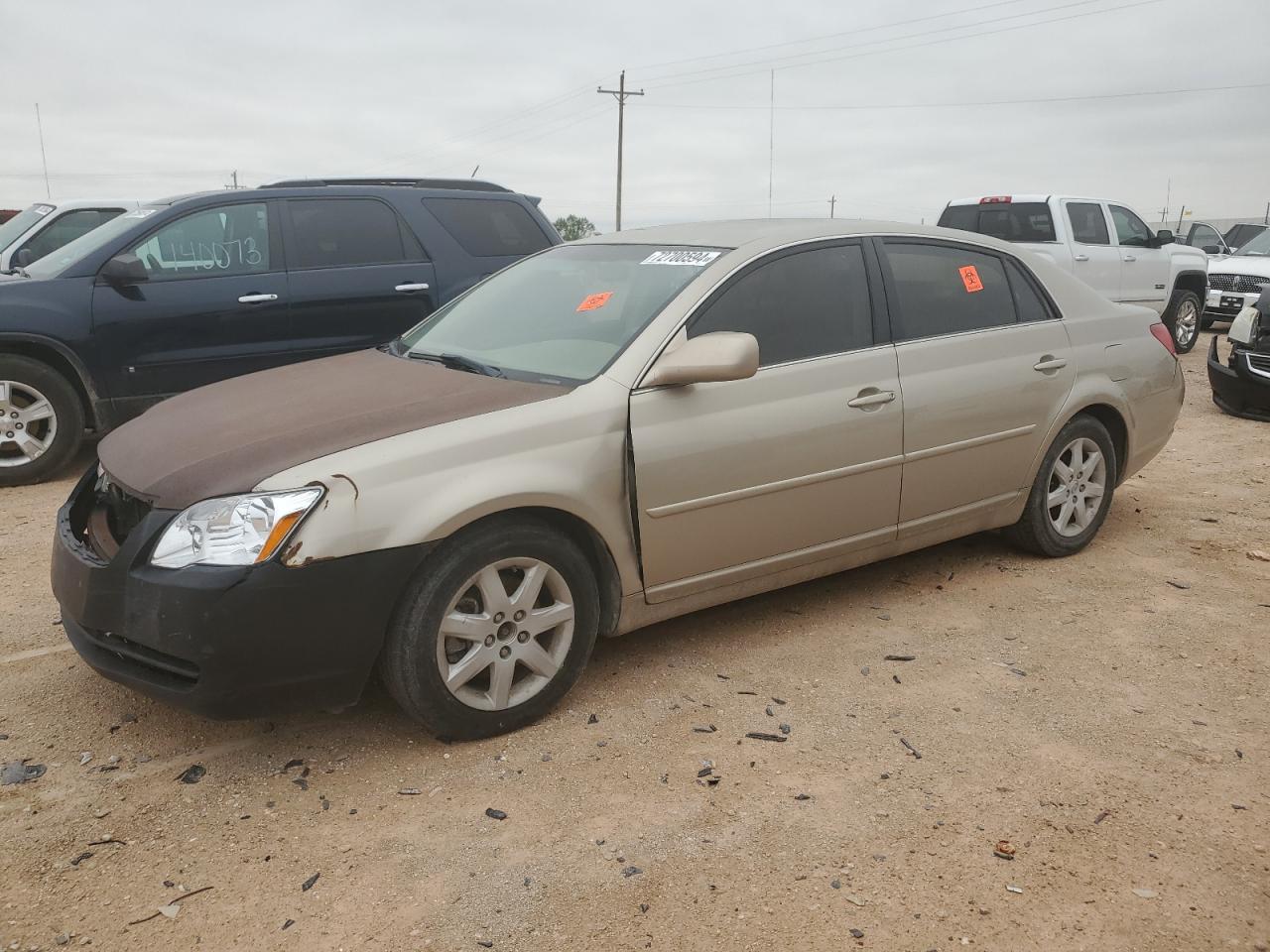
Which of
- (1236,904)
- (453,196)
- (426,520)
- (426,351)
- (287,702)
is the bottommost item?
(1236,904)

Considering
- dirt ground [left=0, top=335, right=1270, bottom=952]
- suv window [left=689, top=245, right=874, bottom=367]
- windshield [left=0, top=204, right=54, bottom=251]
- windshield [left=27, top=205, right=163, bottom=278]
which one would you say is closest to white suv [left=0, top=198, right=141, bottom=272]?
windshield [left=0, top=204, right=54, bottom=251]

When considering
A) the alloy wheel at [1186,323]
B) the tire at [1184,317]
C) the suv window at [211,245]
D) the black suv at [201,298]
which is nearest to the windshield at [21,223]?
the black suv at [201,298]

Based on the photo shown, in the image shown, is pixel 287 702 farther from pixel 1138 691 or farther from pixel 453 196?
pixel 453 196

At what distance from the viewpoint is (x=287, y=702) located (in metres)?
3.18

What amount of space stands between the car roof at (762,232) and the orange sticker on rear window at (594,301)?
40 cm

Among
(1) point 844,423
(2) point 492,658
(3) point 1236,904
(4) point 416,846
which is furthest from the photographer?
(1) point 844,423

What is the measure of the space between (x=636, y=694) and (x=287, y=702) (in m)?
1.20

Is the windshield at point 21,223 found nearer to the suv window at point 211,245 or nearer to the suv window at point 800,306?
the suv window at point 211,245

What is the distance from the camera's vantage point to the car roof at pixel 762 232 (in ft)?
14.0

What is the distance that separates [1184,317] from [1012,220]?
9.78ft

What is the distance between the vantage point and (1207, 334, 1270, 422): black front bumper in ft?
29.5

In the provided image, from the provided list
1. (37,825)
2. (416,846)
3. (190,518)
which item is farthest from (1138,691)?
(37,825)

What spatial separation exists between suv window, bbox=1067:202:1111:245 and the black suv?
8.25 metres

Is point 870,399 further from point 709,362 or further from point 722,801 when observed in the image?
point 722,801
